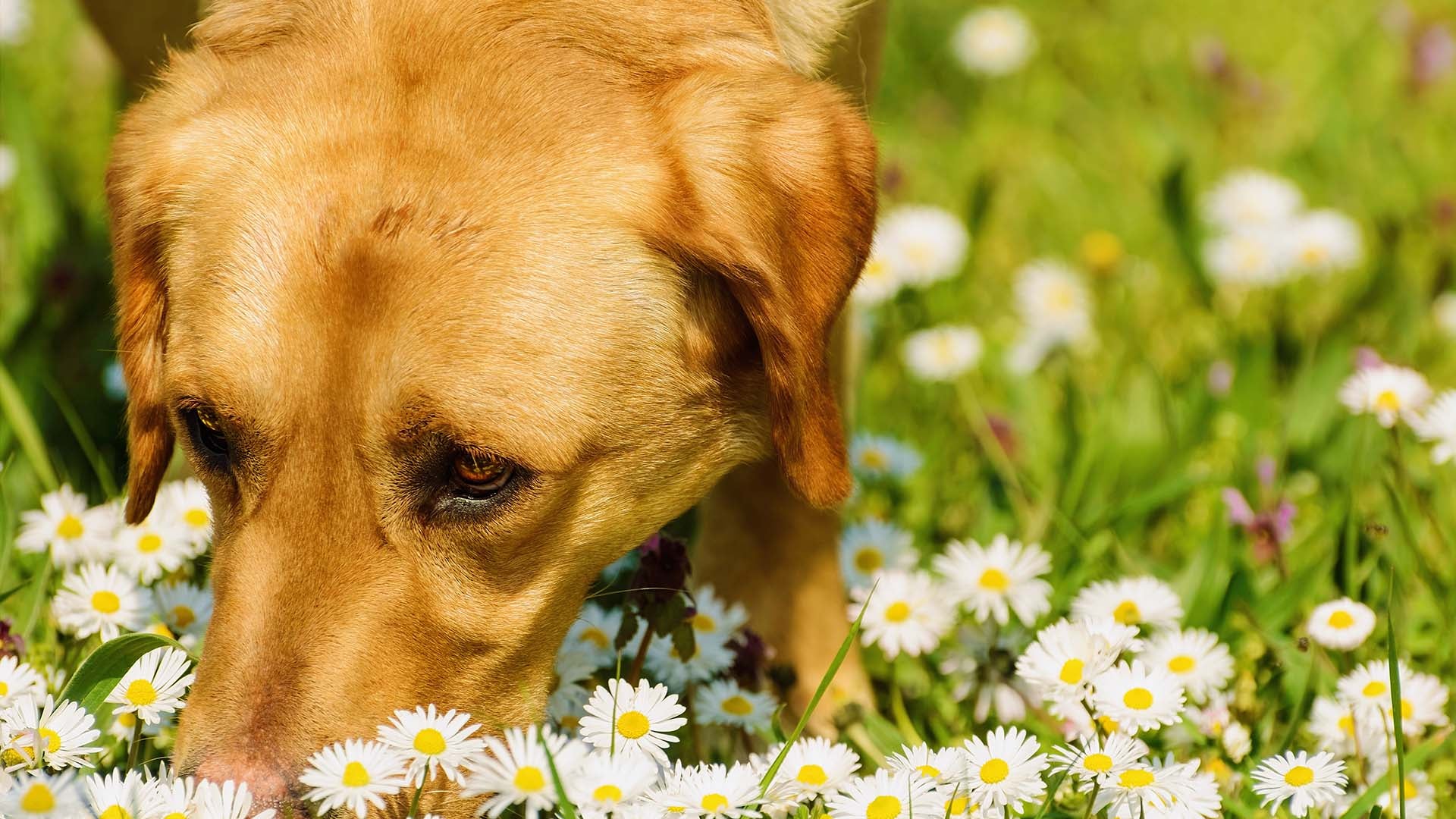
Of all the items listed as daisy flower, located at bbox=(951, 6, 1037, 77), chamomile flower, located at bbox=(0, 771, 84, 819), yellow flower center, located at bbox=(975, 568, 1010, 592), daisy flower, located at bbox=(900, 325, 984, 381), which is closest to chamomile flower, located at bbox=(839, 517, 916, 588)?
yellow flower center, located at bbox=(975, 568, 1010, 592)

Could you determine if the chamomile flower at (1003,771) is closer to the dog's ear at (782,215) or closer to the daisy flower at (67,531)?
the dog's ear at (782,215)

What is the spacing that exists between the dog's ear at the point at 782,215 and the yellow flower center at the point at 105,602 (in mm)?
1091

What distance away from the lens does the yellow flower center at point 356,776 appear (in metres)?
2.03

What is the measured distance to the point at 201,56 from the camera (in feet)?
9.08

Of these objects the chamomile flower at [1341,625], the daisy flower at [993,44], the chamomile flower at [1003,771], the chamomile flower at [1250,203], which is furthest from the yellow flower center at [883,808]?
the daisy flower at [993,44]

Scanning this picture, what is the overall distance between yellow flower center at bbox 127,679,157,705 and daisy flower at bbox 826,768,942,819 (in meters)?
0.98

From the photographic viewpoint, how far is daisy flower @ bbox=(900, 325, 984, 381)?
4.05 meters

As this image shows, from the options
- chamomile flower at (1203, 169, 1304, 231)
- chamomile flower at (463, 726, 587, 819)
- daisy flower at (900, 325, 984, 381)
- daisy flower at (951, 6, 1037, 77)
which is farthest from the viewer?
daisy flower at (951, 6, 1037, 77)

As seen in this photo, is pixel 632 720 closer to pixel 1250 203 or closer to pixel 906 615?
pixel 906 615

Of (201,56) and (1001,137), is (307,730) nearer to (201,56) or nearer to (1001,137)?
(201,56)

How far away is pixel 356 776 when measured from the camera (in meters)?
2.04

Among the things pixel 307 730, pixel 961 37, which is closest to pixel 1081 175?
pixel 961 37

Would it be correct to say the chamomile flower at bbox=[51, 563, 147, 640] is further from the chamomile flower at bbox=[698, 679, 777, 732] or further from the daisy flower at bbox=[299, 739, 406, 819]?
the chamomile flower at bbox=[698, 679, 777, 732]

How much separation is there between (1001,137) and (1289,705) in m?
3.23
